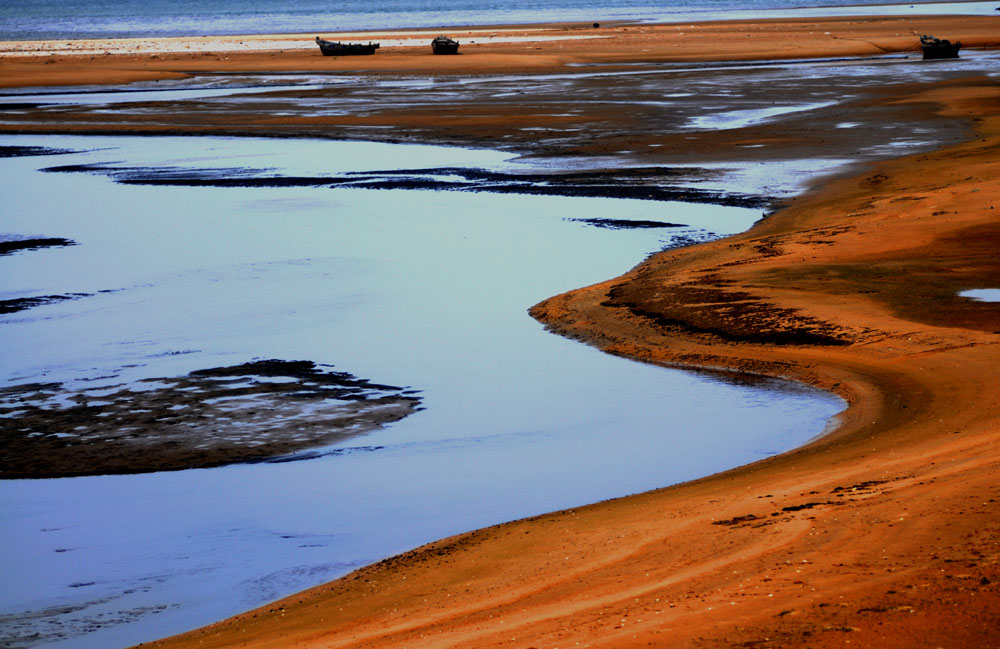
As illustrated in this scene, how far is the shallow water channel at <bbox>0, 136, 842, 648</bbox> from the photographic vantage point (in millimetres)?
8188

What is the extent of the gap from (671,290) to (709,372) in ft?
9.03

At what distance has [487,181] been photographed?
971 inches

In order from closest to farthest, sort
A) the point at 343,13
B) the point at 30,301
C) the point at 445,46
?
the point at 30,301 < the point at 445,46 < the point at 343,13

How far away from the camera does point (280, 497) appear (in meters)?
9.31

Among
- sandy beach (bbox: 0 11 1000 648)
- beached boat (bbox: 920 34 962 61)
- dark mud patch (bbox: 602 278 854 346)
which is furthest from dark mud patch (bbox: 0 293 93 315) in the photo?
beached boat (bbox: 920 34 962 61)

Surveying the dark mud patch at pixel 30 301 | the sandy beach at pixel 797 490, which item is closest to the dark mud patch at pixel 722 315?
the sandy beach at pixel 797 490

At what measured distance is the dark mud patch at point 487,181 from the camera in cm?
2247

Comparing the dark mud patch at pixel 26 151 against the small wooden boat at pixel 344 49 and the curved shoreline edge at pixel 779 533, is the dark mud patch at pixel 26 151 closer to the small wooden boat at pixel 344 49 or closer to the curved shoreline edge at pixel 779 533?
the curved shoreline edge at pixel 779 533

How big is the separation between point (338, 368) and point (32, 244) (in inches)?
370

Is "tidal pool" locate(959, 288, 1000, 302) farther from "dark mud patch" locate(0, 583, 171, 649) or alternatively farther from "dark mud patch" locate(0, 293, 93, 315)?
"dark mud patch" locate(0, 293, 93, 315)

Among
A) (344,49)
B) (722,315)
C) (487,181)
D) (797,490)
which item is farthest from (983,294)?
(344,49)

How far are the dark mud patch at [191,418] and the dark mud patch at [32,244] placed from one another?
7.97 m

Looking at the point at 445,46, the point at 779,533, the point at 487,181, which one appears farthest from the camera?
the point at 445,46

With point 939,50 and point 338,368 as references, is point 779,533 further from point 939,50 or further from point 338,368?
point 939,50
